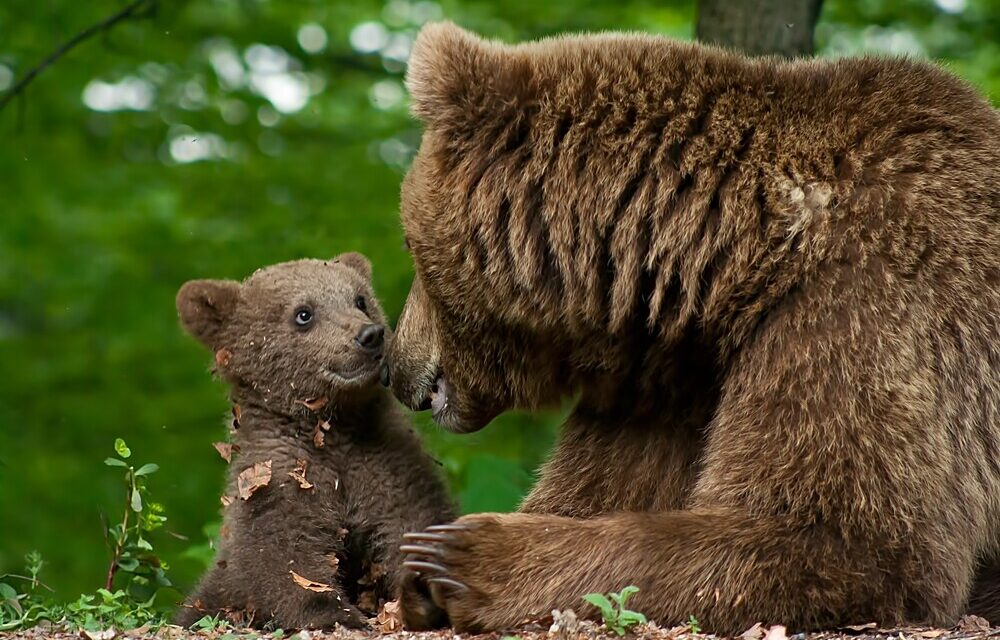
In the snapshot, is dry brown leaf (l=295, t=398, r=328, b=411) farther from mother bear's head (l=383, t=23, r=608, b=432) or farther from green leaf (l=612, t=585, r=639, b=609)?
green leaf (l=612, t=585, r=639, b=609)

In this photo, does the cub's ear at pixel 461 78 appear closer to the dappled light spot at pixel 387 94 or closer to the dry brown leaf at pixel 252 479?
the dry brown leaf at pixel 252 479

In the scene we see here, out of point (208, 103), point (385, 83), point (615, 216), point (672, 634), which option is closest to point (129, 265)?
point (208, 103)

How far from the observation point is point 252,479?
4.86 meters

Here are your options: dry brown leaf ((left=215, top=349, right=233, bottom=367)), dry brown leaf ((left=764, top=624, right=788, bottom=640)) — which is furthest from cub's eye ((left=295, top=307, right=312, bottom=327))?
dry brown leaf ((left=764, top=624, right=788, bottom=640))

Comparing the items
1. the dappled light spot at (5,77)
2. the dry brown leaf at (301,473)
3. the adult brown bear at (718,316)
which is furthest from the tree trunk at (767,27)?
the dappled light spot at (5,77)

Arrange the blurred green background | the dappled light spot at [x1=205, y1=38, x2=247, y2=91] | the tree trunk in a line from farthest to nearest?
the dappled light spot at [x1=205, y1=38, x2=247, y2=91] < the blurred green background < the tree trunk

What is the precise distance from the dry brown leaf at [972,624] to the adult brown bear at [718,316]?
0.05 m

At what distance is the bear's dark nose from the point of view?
5129 millimetres

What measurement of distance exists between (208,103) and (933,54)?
224 inches

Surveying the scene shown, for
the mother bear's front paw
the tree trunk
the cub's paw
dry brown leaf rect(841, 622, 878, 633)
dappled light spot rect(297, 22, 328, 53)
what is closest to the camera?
dry brown leaf rect(841, 622, 878, 633)

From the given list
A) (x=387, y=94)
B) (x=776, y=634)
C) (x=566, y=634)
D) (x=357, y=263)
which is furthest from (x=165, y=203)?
(x=776, y=634)

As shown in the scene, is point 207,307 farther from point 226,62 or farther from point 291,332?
point 226,62

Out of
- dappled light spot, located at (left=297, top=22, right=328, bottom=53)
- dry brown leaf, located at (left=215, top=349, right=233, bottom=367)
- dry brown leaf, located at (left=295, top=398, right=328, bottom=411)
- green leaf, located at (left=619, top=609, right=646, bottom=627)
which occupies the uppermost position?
dappled light spot, located at (left=297, top=22, right=328, bottom=53)

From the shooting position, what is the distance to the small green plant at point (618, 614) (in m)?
3.60
